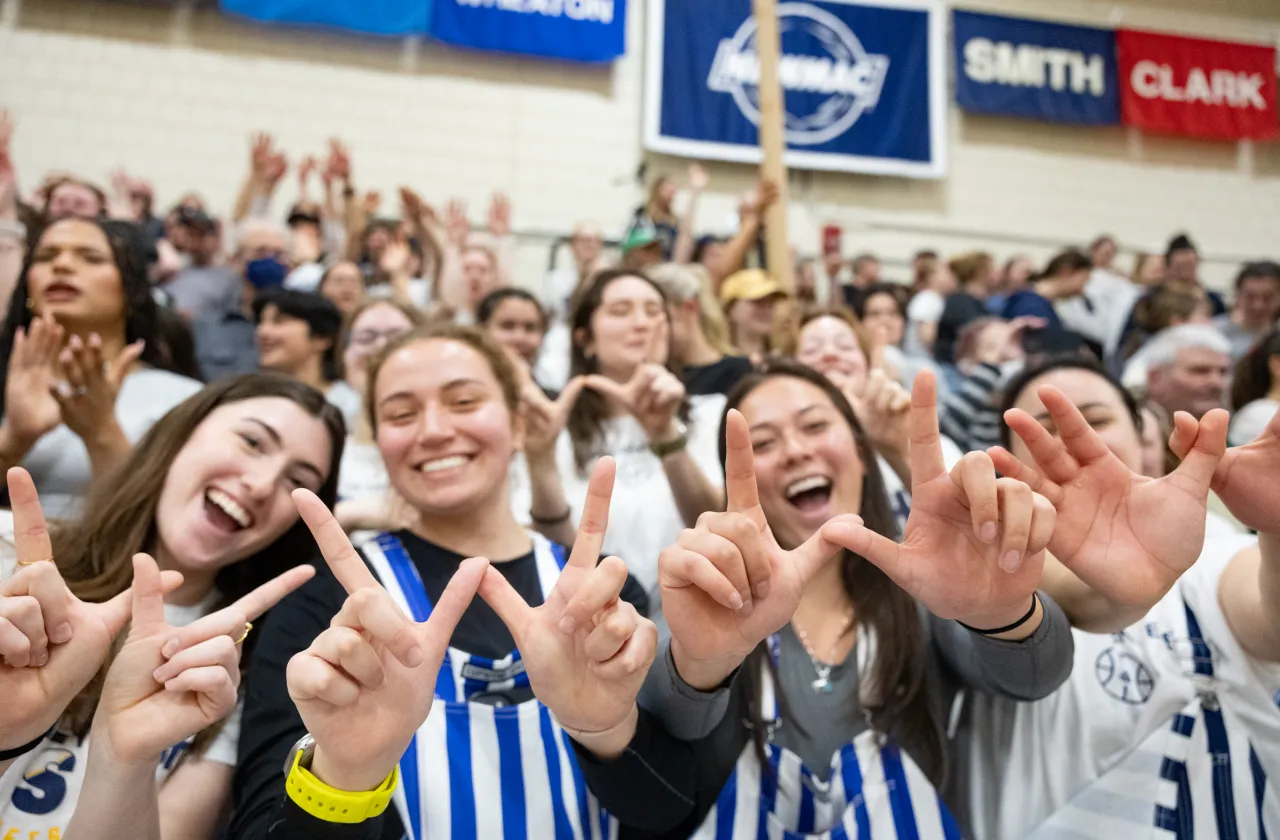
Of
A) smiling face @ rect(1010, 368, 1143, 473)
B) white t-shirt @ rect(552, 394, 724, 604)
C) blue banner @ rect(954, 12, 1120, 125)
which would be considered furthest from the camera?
blue banner @ rect(954, 12, 1120, 125)

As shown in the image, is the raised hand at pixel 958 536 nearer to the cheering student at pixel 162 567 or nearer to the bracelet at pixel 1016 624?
Answer: the bracelet at pixel 1016 624

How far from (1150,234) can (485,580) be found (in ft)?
28.1

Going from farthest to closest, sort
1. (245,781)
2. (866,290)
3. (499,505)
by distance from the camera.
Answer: (866,290) → (499,505) → (245,781)

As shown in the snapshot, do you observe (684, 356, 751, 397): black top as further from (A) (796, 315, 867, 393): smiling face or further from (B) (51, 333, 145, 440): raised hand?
(B) (51, 333, 145, 440): raised hand

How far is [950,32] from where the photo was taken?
739 cm

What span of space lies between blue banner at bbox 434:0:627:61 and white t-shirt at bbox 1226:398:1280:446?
5401 millimetres

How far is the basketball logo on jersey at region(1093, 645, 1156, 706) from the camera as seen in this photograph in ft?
4.69

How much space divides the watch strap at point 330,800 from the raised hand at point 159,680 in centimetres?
13

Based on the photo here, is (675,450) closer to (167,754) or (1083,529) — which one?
(1083,529)

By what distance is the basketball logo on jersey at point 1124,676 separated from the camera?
4.69 ft

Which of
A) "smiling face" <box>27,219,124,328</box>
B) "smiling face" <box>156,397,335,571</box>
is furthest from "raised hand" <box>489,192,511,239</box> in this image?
"smiling face" <box>156,397,335,571</box>

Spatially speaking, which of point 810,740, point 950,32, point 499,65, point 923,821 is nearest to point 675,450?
point 810,740

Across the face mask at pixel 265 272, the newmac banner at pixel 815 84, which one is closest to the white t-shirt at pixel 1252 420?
the face mask at pixel 265 272

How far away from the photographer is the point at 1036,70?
7.47 metres
